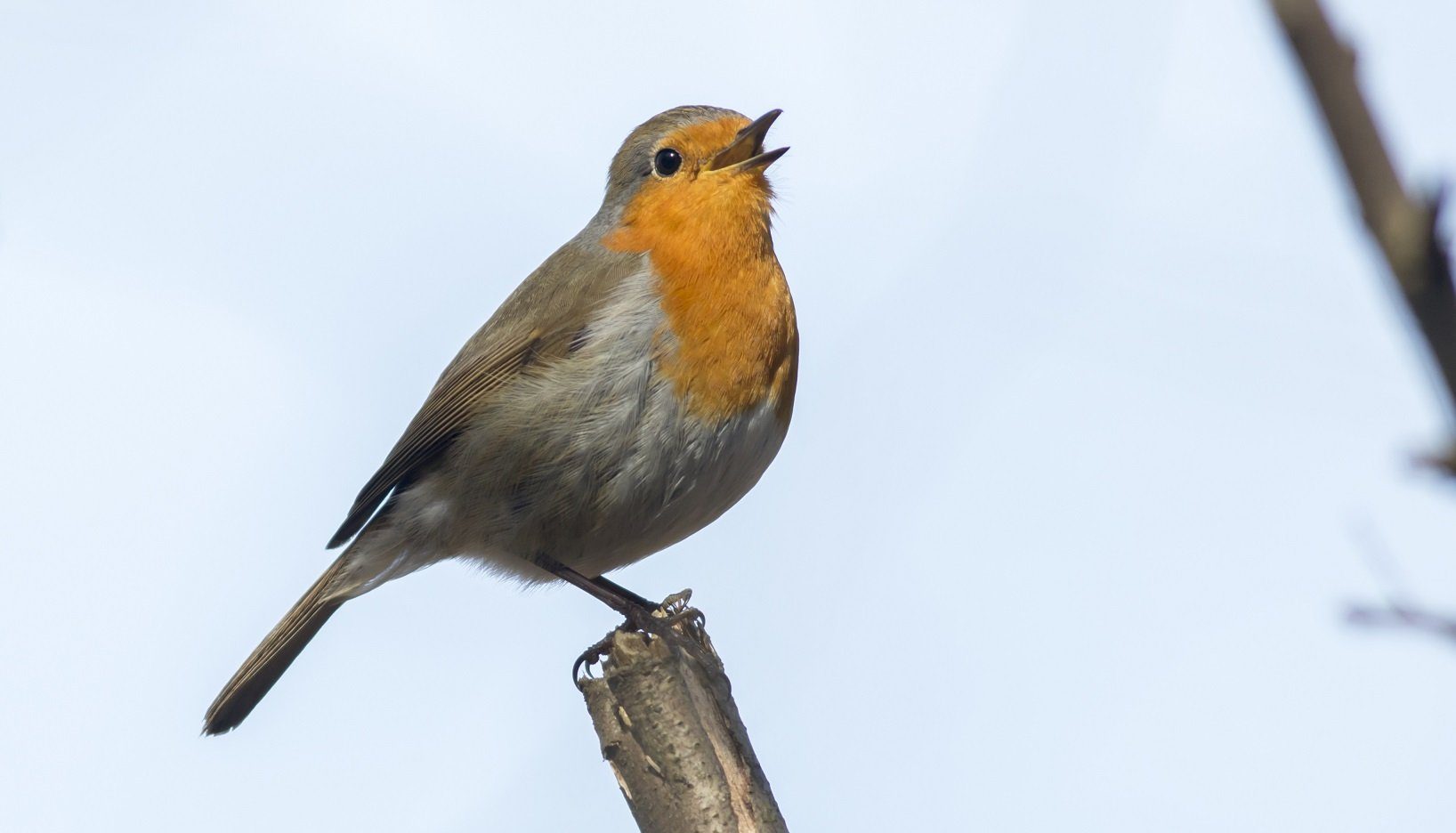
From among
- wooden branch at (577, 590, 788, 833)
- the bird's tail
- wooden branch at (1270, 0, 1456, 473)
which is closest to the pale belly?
the bird's tail

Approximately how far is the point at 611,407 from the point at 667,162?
1.37 m

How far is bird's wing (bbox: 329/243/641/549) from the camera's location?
219 inches

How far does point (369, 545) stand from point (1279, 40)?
5293 mm

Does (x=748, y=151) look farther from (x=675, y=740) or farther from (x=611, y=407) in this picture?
(x=675, y=740)

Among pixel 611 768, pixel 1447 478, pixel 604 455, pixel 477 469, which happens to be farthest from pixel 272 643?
pixel 1447 478

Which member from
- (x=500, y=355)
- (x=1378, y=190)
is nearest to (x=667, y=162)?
(x=500, y=355)

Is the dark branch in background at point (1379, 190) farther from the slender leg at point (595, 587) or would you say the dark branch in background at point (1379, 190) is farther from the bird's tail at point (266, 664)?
the bird's tail at point (266, 664)

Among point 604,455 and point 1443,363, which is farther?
point 604,455

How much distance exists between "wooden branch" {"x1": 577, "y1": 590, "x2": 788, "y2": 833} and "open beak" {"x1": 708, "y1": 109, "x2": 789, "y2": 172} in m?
2.39

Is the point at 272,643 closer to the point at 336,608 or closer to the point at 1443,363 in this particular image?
the point at 336,608

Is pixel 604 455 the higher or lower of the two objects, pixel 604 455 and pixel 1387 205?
the higher

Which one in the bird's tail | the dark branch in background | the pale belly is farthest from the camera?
the bird's tail

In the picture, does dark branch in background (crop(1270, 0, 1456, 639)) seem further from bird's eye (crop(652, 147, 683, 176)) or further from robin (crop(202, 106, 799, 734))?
bird's eye (crop(652, 147, 683, 176))

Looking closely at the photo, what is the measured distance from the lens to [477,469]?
542 cm
